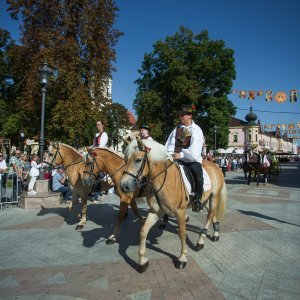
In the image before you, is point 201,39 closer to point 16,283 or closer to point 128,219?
point 128,219

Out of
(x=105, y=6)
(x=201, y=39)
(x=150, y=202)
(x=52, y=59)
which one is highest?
(x=201, y=39)

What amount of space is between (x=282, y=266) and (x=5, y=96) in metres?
38.0

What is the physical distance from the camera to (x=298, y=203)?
1103cm

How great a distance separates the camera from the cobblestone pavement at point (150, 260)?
4.00 metres

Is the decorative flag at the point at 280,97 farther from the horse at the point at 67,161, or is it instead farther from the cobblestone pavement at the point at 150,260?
the horse at the point at 67,161

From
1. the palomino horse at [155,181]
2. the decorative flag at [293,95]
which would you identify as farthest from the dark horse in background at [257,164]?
the palomino horse at [155,181]

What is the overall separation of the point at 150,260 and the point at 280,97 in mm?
22911

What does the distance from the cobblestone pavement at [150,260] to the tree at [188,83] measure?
25.2 metres

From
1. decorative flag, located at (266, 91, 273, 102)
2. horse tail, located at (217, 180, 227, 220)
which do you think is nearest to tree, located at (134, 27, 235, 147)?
decorative flag, located at (266, 91, 273, 102)

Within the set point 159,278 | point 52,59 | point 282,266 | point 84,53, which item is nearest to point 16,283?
point 159,278

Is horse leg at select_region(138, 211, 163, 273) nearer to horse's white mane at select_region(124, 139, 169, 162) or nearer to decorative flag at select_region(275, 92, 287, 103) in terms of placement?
horse's white mane at select_region(124, 139, 169, 162)

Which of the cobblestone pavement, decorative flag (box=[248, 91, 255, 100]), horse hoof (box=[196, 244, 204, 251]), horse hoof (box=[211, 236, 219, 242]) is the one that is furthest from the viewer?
decorative flag (box=[248, 91, 255, 100])

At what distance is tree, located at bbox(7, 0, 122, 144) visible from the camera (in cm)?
2098

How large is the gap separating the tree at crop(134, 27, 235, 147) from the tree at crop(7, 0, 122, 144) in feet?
35.2
